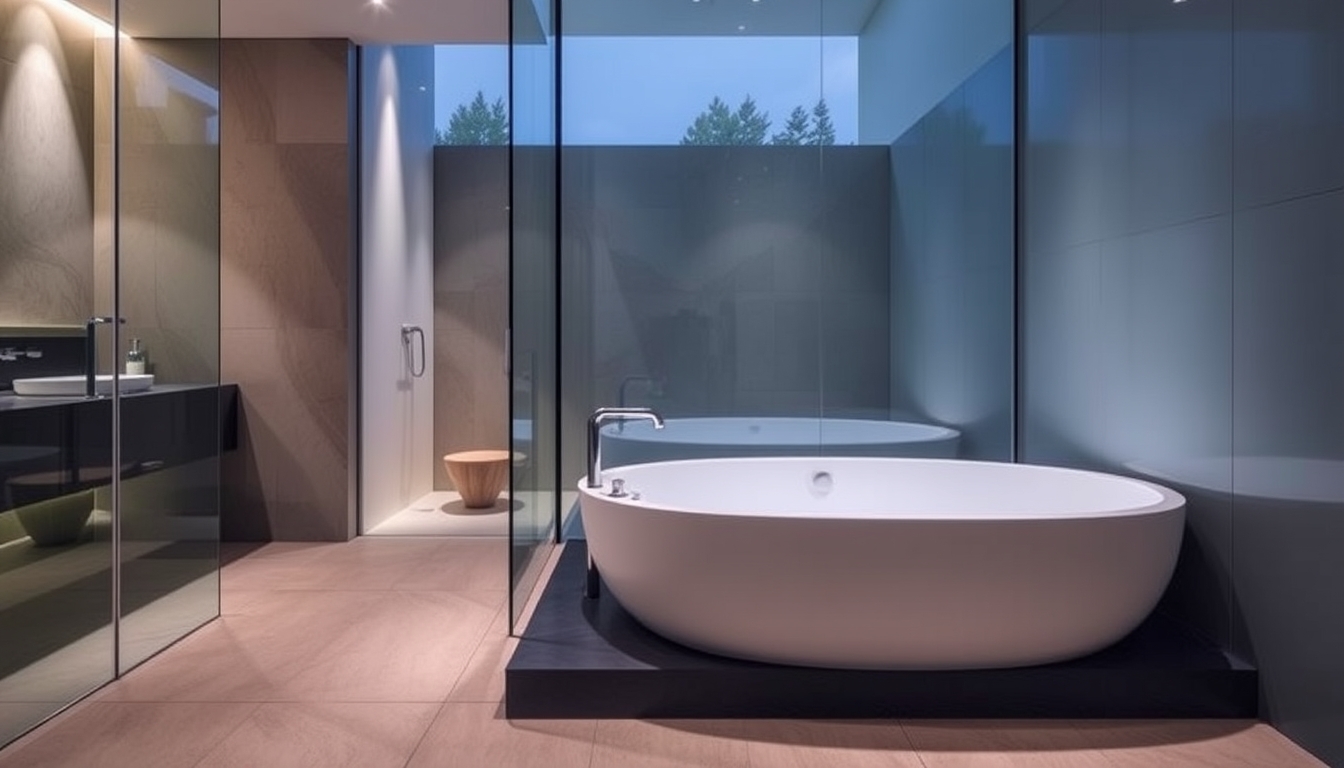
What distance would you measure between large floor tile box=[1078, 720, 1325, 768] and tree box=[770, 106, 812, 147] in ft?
8.28

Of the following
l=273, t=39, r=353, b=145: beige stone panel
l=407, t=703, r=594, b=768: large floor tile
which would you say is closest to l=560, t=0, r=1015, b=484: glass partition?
l=273, t=39, r=353, b=145: beige stone panel

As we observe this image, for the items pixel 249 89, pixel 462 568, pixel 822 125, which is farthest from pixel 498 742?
pixel 249 89

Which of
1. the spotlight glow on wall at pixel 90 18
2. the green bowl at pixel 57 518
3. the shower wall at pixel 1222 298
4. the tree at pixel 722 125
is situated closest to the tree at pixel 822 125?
the tree at pixel 722 125

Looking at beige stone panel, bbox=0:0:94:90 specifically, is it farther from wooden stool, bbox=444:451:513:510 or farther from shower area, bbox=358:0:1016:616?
wooden stool, bbox=444:451:513:510

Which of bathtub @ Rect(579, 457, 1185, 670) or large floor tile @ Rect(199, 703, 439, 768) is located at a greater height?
bathtub @ Rect(579, 457, 1185, 670)

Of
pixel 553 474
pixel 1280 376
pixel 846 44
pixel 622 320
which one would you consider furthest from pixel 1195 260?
pixel 553 474

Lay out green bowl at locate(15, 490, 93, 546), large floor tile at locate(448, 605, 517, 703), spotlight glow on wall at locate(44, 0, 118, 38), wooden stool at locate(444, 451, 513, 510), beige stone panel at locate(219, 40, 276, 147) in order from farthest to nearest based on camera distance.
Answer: wooden stool at locate(444, 451, 513, 510) < beige stone panel at locate(219, 40, 276, 147) < spotlight glow on wall at locate(44, 0, 118, 38) < large floor tile at locate(448, 605, 517, 703) < green bowl at locate(15, 490, 93, 546)

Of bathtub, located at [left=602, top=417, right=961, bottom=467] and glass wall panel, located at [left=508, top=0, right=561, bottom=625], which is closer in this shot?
glass wall panel, located at [left=508, top=0, right=561, bottom=625]

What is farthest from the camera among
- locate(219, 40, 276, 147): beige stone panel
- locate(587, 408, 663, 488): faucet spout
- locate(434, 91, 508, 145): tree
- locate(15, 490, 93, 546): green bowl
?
locate(434, 91, 508, 145): tree

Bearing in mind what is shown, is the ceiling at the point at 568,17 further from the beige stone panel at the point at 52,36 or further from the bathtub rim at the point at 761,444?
the bathtub rim at the point at 761,444

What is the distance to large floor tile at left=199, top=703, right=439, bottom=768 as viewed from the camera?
1852 mm

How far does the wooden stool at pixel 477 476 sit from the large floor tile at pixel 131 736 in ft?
8.13

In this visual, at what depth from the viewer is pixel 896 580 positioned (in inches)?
76.5

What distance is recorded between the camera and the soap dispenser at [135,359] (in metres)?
Answer: 2.39
